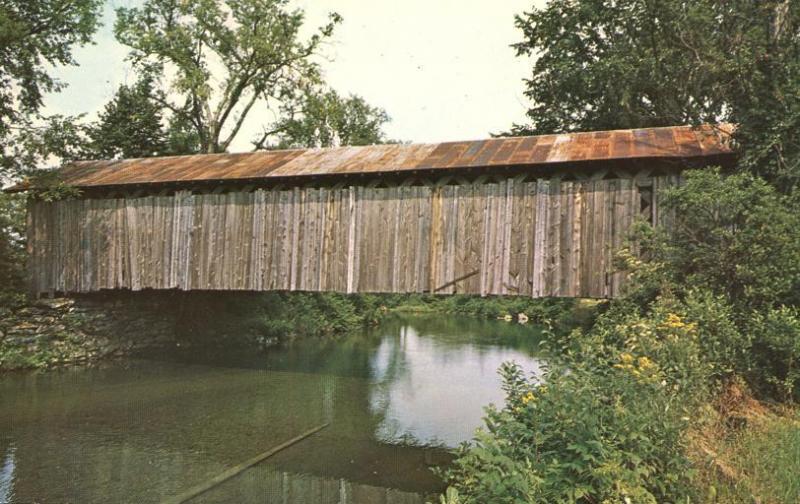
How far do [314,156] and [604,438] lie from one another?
9.64 m

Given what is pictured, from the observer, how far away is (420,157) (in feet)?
35.5

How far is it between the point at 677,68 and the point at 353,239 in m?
7.63

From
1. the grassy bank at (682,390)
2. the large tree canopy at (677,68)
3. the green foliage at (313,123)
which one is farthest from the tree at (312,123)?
the grassy bank at (682,390)

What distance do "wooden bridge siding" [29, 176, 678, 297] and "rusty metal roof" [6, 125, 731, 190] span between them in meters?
0.44

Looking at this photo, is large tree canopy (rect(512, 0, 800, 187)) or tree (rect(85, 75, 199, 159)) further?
tree (rect(85, 75, 199, 159))

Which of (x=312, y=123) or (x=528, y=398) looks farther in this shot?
(x=312, y=123)

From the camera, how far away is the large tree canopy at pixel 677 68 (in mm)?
7633

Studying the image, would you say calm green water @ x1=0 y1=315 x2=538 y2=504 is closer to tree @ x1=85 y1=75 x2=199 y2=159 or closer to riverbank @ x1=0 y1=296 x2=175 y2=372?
riverbank @ x1=0 y1=296 x2=175 y2=372

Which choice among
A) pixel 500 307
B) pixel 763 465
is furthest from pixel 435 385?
pixel 500 307

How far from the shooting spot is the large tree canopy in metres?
7.63

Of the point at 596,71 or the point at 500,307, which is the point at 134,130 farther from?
the point at 500,307

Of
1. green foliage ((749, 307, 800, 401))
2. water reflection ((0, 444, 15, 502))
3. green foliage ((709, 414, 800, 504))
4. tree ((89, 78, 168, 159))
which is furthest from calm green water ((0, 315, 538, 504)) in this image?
tree ((89, 78, 168, 159))

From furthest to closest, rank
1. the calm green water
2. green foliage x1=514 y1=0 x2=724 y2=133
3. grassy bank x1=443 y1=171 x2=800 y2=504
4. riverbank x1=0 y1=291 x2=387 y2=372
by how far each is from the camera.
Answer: green foliage x1=514 y1=0 x2=724 y2=133 < riverbank x1=0 y1=291 x2=387 y2=372 < the calm green water < grassy bank x1=443 y1=171 x2=800 y2=504

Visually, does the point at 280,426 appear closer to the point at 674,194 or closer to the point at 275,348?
the point at 674,194
